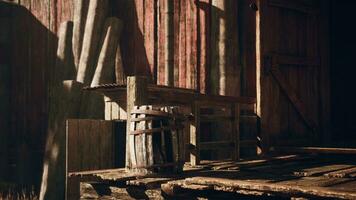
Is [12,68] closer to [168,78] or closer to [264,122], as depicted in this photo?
[168,78]

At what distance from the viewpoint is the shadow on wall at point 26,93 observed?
13.0 m

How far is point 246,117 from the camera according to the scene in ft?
28.7

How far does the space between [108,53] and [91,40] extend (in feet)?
1.65

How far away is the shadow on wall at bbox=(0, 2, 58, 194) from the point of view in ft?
42.8

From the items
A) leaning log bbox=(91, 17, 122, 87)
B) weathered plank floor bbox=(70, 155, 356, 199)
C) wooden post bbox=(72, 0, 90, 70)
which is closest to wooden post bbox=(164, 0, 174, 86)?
leaning log bbox=(91, 17, 122, 87)

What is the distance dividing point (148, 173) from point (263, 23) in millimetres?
3820

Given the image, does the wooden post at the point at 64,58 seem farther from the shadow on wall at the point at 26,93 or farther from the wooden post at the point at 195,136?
the wooden post at the point at 195,136

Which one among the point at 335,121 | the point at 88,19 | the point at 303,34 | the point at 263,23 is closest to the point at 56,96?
the point at 88,19

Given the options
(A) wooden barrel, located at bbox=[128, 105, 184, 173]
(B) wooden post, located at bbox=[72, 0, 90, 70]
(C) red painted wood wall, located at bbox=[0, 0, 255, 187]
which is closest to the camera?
(A) wooden barrel, located at bbox=[128, 105, 184, 173]

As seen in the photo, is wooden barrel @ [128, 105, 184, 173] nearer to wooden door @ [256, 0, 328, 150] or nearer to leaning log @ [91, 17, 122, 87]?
wooden door @ [256, 0, 328, 150]

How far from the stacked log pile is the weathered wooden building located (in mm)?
164

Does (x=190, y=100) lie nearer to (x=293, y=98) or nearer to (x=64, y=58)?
(x=293, y=98)

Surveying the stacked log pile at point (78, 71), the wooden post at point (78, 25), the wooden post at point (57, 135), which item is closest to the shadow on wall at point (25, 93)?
the stacked log pile at point (78, 71)

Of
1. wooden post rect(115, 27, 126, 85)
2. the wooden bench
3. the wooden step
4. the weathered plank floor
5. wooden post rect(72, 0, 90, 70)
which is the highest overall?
→ wooden post rect(72, 0, 90, 70)
